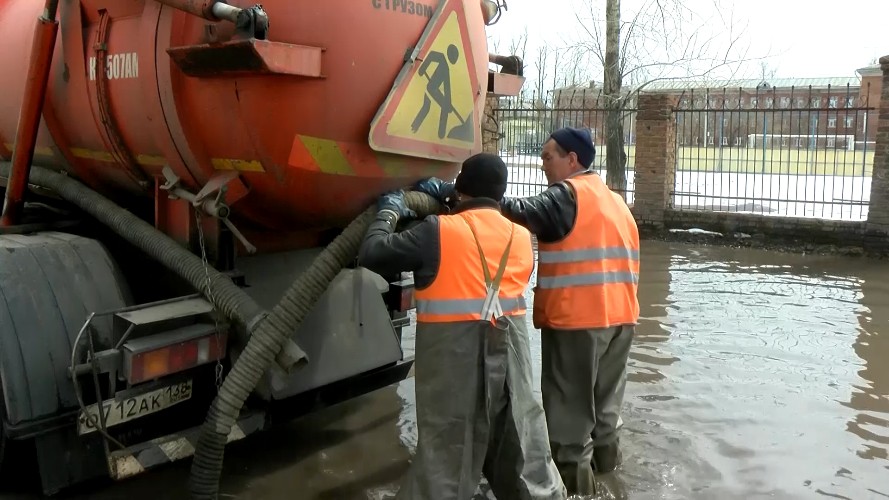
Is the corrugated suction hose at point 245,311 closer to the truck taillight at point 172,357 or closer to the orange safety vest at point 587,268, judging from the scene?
the truck taillight at point 172,357

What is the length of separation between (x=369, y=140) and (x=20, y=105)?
2039 mm

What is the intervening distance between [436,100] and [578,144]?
0.80m

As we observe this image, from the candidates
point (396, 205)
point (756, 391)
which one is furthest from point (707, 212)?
point (396, 205)

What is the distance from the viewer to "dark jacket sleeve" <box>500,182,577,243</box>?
3385 millimetres

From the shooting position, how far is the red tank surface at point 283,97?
2.85m

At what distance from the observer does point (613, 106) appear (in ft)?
47.6

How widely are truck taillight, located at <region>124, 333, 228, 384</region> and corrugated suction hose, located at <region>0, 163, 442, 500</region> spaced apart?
0.17 metres

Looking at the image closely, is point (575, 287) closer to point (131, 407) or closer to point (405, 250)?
point (405, 250)

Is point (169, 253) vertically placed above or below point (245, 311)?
above

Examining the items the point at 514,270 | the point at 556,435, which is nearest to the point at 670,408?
the point at 556,435

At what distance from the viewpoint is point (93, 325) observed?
10.5 ft

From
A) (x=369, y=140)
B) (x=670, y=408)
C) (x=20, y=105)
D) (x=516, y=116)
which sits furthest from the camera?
(x=516, y=116)

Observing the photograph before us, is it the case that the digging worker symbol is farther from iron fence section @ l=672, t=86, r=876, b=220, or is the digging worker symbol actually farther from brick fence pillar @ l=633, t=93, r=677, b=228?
brick fence pillar @ l=633, t=93, r=677, b=228

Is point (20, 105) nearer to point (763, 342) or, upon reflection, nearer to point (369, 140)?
point (369, 140)
